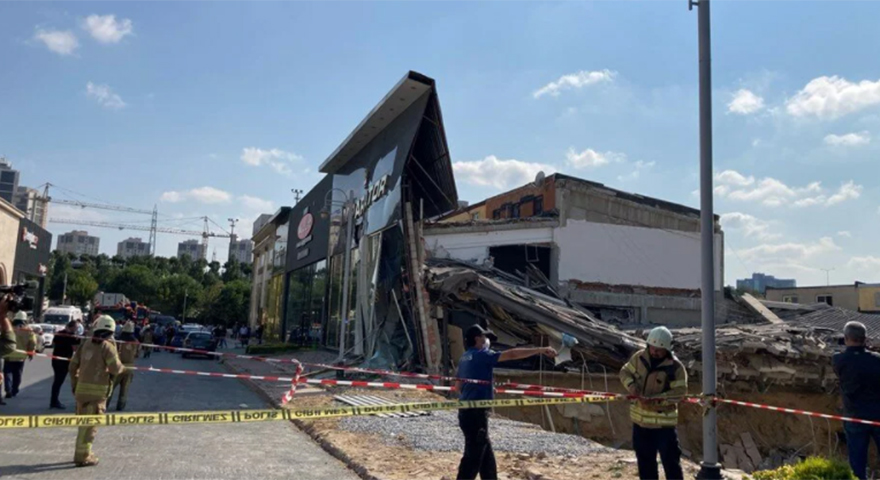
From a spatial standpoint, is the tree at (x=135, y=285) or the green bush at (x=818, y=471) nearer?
the green bush at (x=818, y=471)

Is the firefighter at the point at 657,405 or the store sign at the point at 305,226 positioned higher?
the store sign at the point at 305,226

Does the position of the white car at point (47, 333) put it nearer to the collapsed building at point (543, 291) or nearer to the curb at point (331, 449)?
the collapsed building at point (543, 291)

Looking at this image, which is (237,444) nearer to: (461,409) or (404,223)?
(461,409)

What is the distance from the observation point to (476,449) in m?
5.82

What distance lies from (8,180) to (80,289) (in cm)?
9158

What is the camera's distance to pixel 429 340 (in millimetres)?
17719

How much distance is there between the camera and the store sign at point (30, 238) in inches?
1623

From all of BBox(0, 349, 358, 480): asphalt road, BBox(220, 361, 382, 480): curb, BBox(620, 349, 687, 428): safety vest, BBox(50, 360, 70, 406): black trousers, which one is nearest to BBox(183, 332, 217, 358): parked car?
BBox(220, 361, 382, 480): curb

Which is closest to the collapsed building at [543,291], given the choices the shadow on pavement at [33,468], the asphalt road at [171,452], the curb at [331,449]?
the curb at [331,449]

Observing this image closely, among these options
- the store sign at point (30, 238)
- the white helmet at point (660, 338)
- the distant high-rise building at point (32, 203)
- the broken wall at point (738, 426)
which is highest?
the distant high-rise building at point (32, 203)

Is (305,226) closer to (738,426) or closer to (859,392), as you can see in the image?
(738,426)

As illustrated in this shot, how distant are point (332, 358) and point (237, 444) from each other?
55.1 ft

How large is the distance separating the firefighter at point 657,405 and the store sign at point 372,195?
1779cm

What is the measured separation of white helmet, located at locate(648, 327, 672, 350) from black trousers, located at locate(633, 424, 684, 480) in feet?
2.35
